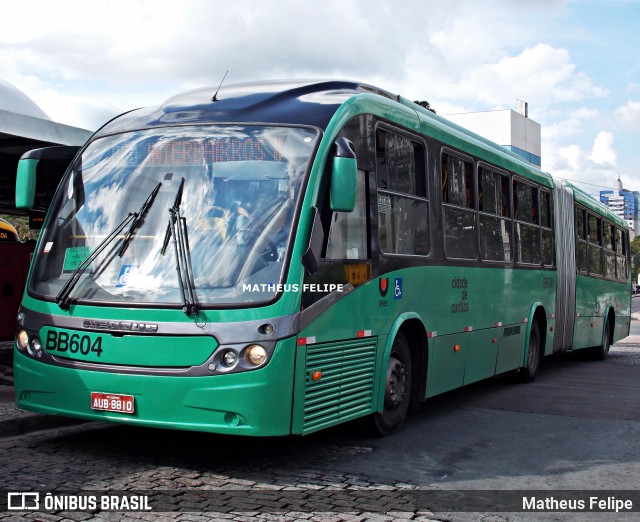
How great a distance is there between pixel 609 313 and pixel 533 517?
46.5 feet

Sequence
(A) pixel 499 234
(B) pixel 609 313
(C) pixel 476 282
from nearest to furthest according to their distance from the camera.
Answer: (C) pixel 476 282 < (A) pixel 499 234 < (B) pixel 609 313

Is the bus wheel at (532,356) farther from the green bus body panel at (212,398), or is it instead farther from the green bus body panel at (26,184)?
the green bus body panel at (26,184)

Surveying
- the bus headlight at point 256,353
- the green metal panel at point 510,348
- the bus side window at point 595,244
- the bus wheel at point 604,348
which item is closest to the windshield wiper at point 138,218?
the bus headlight at point 256,353

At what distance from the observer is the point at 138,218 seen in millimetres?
6922

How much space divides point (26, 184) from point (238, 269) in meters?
2.32

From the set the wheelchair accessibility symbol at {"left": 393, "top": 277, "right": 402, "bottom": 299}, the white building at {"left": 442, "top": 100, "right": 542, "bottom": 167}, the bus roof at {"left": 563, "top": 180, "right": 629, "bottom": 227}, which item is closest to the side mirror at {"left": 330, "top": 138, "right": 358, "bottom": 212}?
the wheelchair accessibility symbol at {"left": 393, "top": 277, "right": 402, "bottom": 299}

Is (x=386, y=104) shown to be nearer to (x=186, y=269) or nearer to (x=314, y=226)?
(x=314, y=226)

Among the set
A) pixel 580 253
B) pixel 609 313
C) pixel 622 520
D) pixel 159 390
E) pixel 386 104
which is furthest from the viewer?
pixel 609 313

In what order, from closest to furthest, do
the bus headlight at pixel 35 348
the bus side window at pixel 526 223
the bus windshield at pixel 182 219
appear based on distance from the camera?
the bus windshield at pixel 182 219, the bus headlight at pixel 35 348, the bus side window at pixel 526 223

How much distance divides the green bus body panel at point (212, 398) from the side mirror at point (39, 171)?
6.09 feet

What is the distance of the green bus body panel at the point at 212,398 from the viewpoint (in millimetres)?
6312

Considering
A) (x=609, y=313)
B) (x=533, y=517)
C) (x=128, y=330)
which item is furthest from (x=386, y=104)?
(x=609, y=313)

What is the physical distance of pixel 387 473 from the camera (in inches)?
273

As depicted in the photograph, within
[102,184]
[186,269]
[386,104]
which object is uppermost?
[386,104]
